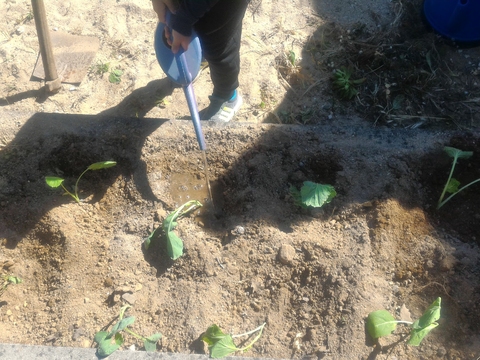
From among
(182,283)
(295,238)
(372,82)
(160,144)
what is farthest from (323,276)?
(372,82)

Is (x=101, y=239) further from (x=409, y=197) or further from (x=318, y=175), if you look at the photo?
(x=409, y=197)

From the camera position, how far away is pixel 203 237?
178 centimetres

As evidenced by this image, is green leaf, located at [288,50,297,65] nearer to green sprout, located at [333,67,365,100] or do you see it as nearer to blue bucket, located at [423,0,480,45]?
green sprout, located at [333,67,365,100]

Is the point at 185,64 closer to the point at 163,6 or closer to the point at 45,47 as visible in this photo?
the point at 163,6

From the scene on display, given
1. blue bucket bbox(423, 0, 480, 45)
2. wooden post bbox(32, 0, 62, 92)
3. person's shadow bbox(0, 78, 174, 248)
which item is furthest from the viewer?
blue bucket bbox(423, 0, 480, 45)

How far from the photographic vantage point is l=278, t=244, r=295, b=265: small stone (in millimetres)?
1676

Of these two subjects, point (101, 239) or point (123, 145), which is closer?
point (101, 239)

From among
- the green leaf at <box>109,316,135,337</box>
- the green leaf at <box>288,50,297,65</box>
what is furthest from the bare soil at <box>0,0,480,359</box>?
the green leaf at <box>288,50,297,65</box>

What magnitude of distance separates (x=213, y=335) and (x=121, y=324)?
13.2 inches

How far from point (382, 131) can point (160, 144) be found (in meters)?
1.04

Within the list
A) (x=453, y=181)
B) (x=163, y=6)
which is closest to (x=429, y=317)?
(x=453, y=181)

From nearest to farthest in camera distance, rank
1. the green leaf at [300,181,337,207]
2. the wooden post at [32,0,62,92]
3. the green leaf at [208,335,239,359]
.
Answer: the green leaf at [208,335,239,359] < the green leaf at [300,181,337,207] < the wooden post at [32,0,62,92]

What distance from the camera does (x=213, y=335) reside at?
147 cm

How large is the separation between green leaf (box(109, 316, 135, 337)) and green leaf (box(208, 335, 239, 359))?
0.32 m
